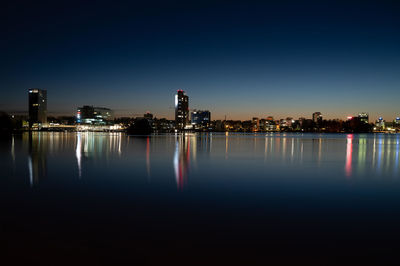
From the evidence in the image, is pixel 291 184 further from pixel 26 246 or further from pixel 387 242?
pixel 26 246

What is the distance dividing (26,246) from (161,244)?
2673mm

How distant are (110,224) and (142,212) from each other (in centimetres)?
137

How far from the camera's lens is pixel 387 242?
21.5 ft

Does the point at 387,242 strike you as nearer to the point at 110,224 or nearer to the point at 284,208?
the point at 284,208

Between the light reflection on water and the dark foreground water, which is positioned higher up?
the dark foreground water

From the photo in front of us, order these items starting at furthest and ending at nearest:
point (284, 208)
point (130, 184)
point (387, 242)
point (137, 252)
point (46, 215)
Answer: point (130, 184)
point (284, 208)
point (46, 215)
point (387, 242)
point (137, 252)

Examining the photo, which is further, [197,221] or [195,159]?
[195,159]

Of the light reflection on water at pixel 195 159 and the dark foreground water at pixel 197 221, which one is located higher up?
the dark foreground water at pixel 197 221

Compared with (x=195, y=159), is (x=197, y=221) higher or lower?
higher

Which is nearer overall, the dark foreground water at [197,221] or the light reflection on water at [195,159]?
the dark foreground water at [197,221]

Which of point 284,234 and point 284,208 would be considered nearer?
point 284,234

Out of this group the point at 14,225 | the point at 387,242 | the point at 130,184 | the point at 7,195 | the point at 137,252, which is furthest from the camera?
the point at 130,184

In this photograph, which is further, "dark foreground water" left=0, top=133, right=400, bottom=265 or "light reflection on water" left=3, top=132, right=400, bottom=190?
"light reflection on water" left=3, top=132, right=400, bottom=190

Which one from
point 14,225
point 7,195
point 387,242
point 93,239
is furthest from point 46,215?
point 387,242
